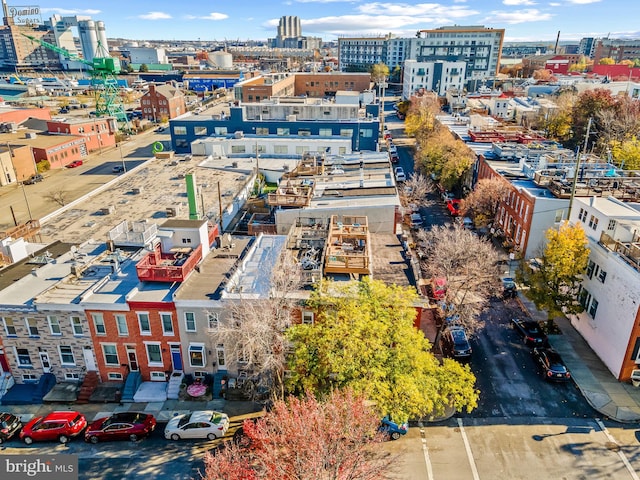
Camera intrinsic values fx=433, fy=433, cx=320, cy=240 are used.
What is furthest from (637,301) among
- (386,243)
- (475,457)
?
(386,243)

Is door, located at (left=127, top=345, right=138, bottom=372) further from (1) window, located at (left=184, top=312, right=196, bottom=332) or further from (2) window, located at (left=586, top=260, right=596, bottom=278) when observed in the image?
(2) window, located at (left=586, top=260, right=596, bottom=278)

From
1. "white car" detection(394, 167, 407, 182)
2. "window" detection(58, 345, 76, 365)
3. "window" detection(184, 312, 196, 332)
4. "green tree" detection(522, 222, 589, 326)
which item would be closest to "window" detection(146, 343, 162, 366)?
"window" detection(184, 312, 196, 332)

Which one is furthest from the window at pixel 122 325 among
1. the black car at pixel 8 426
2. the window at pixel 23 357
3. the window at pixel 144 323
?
the black car at pixel 8 426

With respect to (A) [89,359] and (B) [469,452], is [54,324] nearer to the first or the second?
(A) [89,359]

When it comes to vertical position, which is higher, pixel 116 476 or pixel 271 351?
pixel 271 351

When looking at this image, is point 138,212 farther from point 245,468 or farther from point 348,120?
point 348,120

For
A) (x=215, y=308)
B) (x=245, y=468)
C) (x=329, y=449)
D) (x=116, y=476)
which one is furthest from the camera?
(x=215, y=308)
